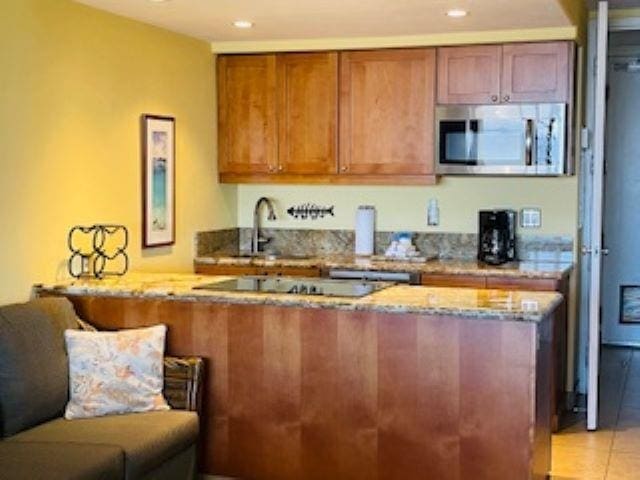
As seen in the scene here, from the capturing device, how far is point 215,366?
4.12 metres

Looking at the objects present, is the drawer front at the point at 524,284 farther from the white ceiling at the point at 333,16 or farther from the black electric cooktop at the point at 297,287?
the white ceiling at the point at 333,16

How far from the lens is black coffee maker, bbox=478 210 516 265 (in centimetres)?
562

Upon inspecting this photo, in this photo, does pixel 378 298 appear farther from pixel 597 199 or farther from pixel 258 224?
pixel 258 224

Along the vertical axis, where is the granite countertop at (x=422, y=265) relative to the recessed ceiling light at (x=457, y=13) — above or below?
below

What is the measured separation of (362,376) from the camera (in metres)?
3.87

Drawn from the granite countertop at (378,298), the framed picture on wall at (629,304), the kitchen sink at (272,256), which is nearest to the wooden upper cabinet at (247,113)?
the kitchen sink at (272,256)

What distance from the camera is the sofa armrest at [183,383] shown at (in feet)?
13.1

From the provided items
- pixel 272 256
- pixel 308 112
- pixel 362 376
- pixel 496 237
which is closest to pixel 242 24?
pixel 308 112

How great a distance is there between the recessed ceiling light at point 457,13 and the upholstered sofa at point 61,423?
2174 mm

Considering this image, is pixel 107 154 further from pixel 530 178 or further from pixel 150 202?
pixel 530 178

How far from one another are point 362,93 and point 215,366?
2281 mm

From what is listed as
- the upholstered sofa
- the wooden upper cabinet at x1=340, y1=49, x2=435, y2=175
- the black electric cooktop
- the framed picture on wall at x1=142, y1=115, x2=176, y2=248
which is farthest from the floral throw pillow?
the wooden upper cabinet at x1=340, y1=49, x2=435, y2=175

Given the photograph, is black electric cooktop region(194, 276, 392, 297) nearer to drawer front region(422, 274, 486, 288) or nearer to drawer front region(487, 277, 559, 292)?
drawer front region(422, 274, 486, 288)

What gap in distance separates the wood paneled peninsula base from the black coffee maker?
150cm
